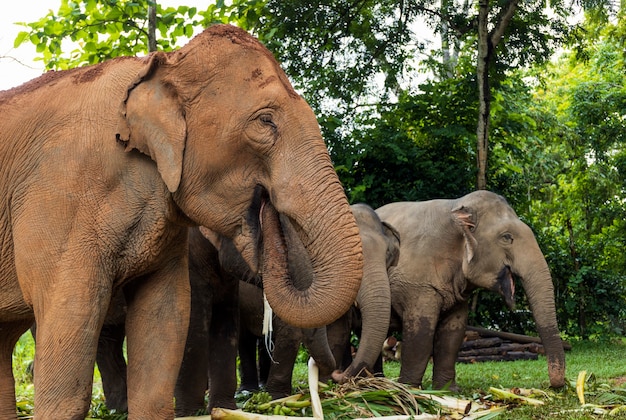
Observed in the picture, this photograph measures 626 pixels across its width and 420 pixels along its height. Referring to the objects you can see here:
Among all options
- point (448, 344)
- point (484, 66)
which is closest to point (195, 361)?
point (448, 344)

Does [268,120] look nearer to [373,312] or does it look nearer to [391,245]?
[373,312]

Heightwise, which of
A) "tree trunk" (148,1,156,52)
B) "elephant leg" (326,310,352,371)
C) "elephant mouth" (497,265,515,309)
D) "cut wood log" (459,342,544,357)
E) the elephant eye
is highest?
"tree trunk" (148,1,156,52)

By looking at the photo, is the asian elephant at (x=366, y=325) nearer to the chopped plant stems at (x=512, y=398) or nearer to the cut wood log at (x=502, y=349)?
the chopped plant stems at (x=512, y=398)

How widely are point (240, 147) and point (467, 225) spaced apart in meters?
5.33

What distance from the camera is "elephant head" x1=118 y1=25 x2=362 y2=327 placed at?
415 centimetres

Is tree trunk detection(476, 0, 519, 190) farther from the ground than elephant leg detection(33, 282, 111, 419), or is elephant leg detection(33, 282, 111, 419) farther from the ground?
tree trunk detection(476, 0, 519, 190)

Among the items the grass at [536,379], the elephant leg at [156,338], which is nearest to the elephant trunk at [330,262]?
the elephant leg at [156,338]

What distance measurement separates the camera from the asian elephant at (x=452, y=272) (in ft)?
29.5

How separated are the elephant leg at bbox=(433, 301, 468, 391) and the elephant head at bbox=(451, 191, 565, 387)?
457mm

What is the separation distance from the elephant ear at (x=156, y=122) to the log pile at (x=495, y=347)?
9861 millimetres

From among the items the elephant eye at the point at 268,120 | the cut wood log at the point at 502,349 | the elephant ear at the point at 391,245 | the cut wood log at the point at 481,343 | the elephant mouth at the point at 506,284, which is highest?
the elephant ear at the point at 391,245

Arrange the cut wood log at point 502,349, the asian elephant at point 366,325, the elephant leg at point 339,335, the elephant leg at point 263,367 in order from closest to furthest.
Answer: the asian elephant at point 366,325 < the elephant leg at point 339,335 < the elephant leg at point 263,367 < the cut wood log at point 502,349

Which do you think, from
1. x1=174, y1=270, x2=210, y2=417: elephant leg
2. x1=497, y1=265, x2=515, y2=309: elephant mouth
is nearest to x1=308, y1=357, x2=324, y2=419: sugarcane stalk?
x1=174, y1=270, x2=210, y2=417: elephant leg

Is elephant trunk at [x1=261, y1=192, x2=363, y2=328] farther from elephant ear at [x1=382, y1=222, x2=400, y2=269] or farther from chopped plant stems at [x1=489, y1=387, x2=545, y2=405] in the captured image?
elephant ear at [x1=382, y1=222, x2=400, y2=269]
